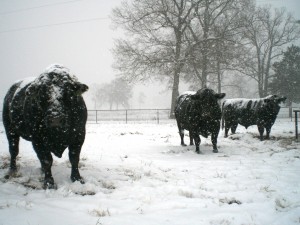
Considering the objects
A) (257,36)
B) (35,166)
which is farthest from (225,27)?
(35,166)

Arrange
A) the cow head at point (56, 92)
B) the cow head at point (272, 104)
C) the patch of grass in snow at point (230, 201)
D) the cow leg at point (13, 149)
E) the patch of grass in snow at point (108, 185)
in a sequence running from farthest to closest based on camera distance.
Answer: the cow head at point (272, 104) → the cow leg at point (13, 149) → the patch of grass in snow at point (108, 185) → the cow head at point (56, 92) → the patch of grass in snow at point (230, 201)

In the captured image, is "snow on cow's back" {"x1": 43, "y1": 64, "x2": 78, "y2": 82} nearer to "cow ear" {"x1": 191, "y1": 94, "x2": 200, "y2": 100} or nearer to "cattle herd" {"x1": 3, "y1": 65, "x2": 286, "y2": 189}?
"cattle herd" {"x1": 3, "y1": 65, "x2": 286, "y2": 189}

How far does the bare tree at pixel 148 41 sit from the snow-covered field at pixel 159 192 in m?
17.2

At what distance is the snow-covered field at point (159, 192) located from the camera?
3.18m

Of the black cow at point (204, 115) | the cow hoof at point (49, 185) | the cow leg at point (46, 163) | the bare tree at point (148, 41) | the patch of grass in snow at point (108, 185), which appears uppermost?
the bare tree at point (148, 41)

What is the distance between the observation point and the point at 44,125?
440 centimetres

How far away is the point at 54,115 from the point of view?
13.3ft

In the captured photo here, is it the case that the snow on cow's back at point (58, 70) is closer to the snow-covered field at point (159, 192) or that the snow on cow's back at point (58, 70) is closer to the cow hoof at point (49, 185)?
the cow hoof at point (49, 185)

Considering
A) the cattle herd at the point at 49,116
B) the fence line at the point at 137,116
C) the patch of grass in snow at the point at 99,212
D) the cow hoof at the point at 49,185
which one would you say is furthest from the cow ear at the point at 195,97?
the fence line at the point at 137,116

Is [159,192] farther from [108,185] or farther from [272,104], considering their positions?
[272,104]

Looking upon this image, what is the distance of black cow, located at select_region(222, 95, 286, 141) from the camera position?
433 inches

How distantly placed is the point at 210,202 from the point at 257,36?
36.1 meters

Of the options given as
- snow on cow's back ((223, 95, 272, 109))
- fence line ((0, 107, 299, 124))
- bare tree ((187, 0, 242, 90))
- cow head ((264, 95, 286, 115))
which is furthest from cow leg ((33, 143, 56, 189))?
bare tree ((187, 0, 242, 90))

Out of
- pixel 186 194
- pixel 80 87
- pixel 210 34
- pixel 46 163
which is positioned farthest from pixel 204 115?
pixel 210 34
